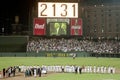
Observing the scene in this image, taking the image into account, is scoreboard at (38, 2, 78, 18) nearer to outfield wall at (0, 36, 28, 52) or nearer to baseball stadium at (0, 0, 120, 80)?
baseball stadium at (0, 0, 120, 80)

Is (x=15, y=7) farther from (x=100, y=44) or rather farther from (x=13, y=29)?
(x=100, y=44)

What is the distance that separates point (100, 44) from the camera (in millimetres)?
87438

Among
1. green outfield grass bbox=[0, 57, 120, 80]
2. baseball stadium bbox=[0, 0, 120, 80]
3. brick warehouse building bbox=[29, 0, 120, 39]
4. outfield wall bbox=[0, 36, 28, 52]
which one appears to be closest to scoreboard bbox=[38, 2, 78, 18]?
baseball stadium bbox=[0, 0, 120, 80]

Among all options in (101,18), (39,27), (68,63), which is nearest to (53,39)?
(39,27)

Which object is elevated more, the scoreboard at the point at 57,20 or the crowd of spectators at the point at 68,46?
the scoreboard at the point at 57,20

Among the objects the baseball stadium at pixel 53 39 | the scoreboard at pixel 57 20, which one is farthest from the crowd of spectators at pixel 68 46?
the scoreboard at pixel 57 20

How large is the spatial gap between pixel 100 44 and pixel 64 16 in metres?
11.9

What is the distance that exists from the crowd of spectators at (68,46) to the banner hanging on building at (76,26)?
324cm

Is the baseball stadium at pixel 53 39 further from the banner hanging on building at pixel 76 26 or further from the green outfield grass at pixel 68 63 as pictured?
the green outfield grass at pixel 68 63

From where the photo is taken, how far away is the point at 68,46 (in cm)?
8412

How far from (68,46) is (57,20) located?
6992 mm

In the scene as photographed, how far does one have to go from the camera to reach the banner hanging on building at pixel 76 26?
83.8 metres

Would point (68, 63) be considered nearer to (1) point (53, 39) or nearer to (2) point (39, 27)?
(2) point (39, 27)

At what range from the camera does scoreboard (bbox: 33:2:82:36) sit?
83.1 meters
